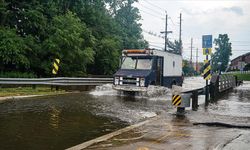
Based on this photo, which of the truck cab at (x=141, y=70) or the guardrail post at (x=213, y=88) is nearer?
the guardrail post at (x=213, y=88)

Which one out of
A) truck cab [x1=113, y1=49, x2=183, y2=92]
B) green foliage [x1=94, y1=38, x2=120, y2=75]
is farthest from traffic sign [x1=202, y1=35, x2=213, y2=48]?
green foliage [x1=94, y1=38, x2=120, y2=75]

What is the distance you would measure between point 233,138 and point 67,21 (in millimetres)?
21589

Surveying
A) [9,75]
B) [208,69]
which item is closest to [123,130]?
[208,69]

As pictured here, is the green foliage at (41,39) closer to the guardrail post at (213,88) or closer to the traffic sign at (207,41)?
the guardrail post at (213,88)

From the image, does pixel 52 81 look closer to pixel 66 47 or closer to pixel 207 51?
pixel 66 47

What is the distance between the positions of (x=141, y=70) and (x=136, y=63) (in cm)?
65

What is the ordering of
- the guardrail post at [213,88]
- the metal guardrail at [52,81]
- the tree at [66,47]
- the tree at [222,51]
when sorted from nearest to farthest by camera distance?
the guardrail post at [213,88] < the metal guardrail at [52,81] < the tree at [66,47] < the tree at [222,51]

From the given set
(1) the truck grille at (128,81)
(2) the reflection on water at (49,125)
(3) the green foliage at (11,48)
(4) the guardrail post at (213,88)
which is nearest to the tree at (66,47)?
(3) the green foliage at (11,48)

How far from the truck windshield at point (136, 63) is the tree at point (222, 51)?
82.4m

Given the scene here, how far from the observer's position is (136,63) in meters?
21.1

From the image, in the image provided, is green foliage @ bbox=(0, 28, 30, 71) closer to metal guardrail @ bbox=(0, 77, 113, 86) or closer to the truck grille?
metal guardrail @ bbox=(0, 77, 113, 86)

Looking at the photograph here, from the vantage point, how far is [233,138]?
342 inches

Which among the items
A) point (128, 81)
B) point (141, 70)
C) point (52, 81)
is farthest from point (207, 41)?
point (52, 81)

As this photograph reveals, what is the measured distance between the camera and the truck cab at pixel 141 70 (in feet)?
65.4
